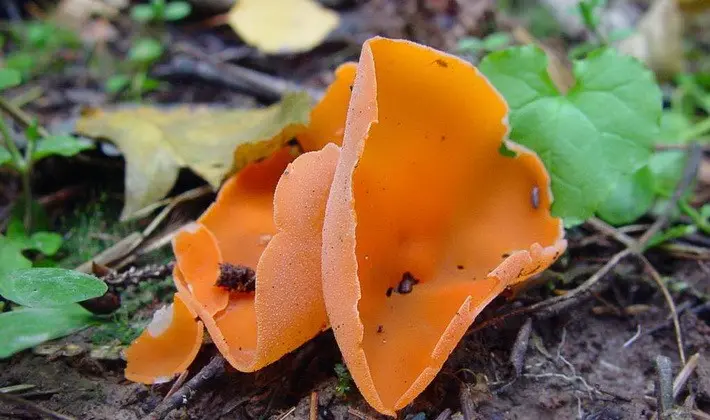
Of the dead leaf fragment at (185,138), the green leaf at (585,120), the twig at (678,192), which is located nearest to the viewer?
the green leaf at (585,120)

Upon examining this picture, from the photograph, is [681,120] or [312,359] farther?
[681,120]

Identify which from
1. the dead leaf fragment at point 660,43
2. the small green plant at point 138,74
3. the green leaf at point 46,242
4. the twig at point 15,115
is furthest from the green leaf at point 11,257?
the dead leaf fragment at point 660,43

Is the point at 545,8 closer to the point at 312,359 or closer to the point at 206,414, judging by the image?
the point at 312,359

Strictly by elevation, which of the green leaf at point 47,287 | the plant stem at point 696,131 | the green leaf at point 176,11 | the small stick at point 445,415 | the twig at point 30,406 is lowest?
the plant stem at point 696,131

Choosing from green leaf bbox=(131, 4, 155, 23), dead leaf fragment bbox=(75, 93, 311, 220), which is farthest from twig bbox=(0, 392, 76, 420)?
green leaf bbox=(131, 4, 155, 23)

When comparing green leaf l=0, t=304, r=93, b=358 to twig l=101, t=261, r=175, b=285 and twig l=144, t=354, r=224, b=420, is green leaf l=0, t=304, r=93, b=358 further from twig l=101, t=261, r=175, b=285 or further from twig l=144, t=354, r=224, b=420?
twig l=144, t=354, r=224, b=420

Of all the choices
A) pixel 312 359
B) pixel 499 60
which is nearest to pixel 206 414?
pixel 312 359

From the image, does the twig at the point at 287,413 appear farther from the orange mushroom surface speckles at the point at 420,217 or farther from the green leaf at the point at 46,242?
the green leaf at the point at 46,242
